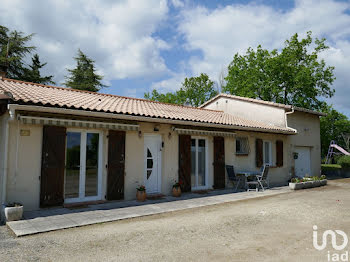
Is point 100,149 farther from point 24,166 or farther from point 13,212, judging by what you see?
point 13,212

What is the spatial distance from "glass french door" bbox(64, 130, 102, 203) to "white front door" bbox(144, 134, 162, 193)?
1827 mm

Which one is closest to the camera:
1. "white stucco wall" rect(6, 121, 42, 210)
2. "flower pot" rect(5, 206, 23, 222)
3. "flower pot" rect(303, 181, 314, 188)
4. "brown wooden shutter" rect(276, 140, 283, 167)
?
"flower pot" rect(5, 206, 23, 222)

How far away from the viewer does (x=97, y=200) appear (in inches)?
324

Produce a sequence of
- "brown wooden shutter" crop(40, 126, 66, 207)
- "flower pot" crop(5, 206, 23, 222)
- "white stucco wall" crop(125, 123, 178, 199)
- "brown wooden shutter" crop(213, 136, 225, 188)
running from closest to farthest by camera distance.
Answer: "flower pot" crop(5, 206, 23, 222) → "brown wooden shutter" crop(40, 126, 66, 207) → "white stucco wall" crop(125, 123, 178, 199) → "brown wooden shutter" crop(213, 136, 225, 188)

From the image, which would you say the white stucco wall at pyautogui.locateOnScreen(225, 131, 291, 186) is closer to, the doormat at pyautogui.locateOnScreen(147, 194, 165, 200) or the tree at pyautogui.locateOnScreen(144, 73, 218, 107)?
the doormat at pyautogui.locateOnScreen(147, 194, 165, 200)

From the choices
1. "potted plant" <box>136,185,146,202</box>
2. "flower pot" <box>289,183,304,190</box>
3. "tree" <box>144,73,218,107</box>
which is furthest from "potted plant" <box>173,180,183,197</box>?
"tree" <box>144,73,218,107</box>

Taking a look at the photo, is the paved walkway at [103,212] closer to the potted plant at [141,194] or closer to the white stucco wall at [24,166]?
the potted plant at [141,194]

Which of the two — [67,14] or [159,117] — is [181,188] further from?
[67,14]

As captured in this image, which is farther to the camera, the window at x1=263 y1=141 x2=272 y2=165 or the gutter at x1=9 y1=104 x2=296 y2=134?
the window at x1=263 y1=141 x2=272 y2=165

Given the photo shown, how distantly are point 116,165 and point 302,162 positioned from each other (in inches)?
530

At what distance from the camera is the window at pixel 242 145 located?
13031 mm

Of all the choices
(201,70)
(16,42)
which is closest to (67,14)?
(16,42)

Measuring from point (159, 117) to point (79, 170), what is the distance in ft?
10.4

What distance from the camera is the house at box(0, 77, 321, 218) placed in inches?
269
